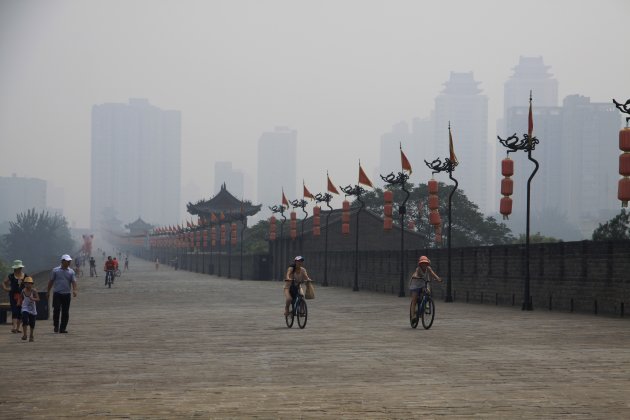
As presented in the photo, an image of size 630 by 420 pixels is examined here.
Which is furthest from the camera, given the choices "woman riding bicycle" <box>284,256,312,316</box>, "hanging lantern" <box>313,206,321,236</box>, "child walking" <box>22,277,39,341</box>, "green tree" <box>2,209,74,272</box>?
"green tree" <box>2,209,74,272</box>

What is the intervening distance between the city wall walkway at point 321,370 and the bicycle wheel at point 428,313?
0.99ft

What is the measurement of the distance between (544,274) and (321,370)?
18.0 m

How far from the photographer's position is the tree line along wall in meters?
24.9

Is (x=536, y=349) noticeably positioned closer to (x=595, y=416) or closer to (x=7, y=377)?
(x=595, y=416)

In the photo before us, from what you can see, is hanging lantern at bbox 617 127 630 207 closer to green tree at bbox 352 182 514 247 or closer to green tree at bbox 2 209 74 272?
green tree at bbox 352 182 514 247

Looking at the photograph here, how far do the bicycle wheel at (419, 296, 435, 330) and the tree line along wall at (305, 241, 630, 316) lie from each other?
22.7ft

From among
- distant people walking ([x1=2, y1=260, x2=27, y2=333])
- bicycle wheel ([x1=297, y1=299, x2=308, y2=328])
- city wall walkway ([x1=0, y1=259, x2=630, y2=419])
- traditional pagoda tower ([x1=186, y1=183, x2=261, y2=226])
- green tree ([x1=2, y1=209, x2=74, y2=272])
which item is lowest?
city wall walkway ([x1=0, y1=259, x2=630, y2=419])

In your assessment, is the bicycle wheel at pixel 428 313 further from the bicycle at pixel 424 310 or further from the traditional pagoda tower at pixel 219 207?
the traditional pagoda tower at pixel 219 207

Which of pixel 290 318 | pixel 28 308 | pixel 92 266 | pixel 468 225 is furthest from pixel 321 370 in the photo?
pixel 468 225

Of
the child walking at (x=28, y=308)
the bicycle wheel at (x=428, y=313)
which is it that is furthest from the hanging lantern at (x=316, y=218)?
the child walking at (x=28, y=308)

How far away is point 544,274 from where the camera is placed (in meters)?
28.9

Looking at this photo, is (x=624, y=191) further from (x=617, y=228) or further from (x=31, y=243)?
(x=31, y=243)

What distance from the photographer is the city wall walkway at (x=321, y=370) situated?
30.0 ft

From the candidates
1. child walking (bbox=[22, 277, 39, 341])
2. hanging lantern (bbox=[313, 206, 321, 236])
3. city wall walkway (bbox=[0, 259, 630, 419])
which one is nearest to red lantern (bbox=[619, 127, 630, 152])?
city wall walkway (bbox=[0, 259, 630, 419])
